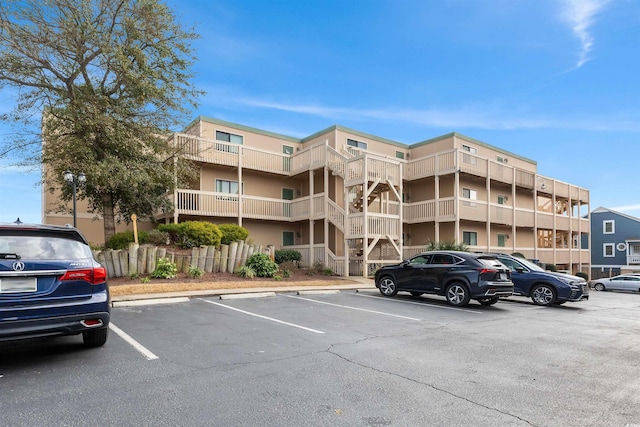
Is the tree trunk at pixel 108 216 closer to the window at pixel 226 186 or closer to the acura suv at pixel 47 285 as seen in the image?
the window at pixel 226 186

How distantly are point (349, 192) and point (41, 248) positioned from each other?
53.8 feet

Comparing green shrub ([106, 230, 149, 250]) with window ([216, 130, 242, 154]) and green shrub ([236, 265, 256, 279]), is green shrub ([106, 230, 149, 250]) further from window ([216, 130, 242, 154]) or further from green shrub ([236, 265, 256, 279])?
window ([216, 130, 242, 154])

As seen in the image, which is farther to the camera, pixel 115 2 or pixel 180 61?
pixel 180 61

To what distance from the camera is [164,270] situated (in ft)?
46.3

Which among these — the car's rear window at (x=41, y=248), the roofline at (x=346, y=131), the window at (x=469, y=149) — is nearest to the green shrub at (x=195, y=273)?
the roofline at (x=346, y=131)

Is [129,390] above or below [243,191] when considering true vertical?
below

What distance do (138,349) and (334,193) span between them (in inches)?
675

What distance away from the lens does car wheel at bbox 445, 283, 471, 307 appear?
36.0 ft

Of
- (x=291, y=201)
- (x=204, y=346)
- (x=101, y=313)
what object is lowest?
(x=204, y=346)

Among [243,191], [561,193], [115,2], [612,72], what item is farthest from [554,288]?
[561,193]

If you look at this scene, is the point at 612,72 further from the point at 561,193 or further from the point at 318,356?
the point at 561,193

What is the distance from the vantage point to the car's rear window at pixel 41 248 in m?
4.74

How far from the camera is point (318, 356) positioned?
559 cm

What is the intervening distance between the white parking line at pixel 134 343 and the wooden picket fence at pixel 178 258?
743 cm
